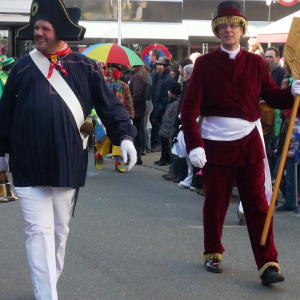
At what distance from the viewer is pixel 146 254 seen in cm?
546

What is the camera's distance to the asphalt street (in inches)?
178

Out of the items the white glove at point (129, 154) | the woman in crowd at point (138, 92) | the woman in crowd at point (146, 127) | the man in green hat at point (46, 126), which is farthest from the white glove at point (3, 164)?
the woman in crowd at point (146, 127)

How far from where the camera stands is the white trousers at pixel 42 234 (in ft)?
12.5

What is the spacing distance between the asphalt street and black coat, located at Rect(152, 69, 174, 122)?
3.30 meters

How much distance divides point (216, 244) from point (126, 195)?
351cm

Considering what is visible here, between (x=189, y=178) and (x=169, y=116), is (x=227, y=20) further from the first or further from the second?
(x=169, y=116)

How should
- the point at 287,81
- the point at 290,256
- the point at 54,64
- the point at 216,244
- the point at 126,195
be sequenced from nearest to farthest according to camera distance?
1. the point at 54,64
2. the point at 216,244
3. the point at 290,256
4. the point at 287,81
5. the point at 126,195

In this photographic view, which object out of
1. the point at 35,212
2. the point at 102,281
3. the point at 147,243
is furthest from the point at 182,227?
the point at 35,212

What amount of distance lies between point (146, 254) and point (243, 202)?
3.45 feet

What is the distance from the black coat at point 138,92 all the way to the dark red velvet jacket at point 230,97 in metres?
6.74

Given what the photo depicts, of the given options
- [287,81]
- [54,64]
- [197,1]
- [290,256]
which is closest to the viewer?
[54,64]

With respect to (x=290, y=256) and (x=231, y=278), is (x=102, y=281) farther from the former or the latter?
(x=290, y=256)

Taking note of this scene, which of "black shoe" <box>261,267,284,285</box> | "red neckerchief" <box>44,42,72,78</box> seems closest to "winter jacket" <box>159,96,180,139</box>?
"black shoe" <box>261,267,284,285</box>

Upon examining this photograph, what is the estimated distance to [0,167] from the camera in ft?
13.1
